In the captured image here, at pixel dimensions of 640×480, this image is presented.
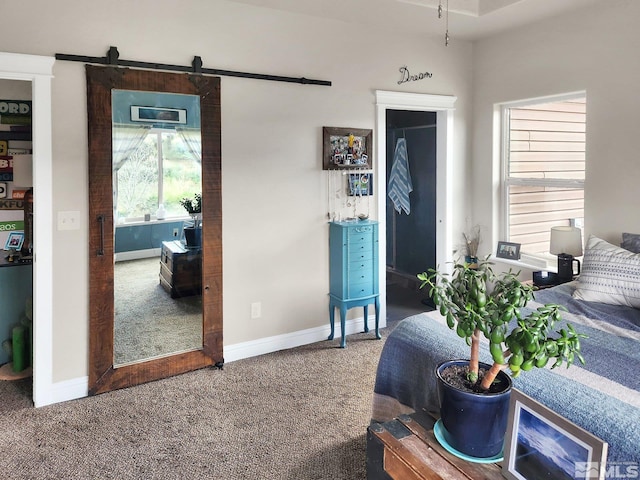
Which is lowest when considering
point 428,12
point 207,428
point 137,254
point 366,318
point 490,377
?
point 207,428

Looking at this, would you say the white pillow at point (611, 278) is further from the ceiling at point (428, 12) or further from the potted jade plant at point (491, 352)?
the ceiling at point (428, 12)

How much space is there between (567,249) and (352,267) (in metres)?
1.67

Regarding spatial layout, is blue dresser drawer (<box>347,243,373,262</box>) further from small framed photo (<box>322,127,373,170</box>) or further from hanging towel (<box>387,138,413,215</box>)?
hanging towel (<box>387,138,413,215</box>)

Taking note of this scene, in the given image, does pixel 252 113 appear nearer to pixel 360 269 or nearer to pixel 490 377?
pixel 360 269

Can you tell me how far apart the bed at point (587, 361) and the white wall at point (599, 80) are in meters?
0.59

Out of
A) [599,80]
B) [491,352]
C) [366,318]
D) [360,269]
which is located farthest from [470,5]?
[491,352]

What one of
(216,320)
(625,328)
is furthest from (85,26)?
(625,328)

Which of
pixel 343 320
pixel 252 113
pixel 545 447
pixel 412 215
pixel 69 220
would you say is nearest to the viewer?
pixel 545 447

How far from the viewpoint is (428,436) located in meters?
1.55

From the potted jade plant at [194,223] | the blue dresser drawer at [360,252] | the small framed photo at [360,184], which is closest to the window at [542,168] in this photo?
the small framed photo at [360,184]

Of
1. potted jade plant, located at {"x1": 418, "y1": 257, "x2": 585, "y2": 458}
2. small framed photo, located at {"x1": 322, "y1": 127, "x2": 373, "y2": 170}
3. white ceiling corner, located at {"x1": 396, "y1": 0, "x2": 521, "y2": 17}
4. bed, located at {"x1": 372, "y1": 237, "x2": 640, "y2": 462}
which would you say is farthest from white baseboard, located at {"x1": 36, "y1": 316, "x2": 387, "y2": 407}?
white ceiling corner, located at {"x1": 396, "y1": 0, "x2": 521, "y2": 17}

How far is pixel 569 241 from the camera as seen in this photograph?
3.56m

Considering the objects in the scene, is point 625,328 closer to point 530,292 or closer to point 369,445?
point 530,292

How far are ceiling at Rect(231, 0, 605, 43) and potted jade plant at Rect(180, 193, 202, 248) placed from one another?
4.91 feet
